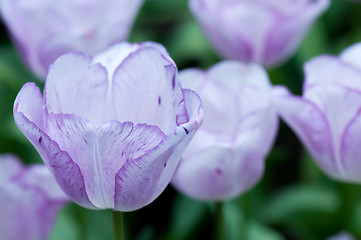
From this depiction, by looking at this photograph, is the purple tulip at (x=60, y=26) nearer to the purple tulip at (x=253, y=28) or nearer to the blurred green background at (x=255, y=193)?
the purple tulip at (x=253, y=28)

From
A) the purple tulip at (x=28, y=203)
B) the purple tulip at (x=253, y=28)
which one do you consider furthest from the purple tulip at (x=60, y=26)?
the purple tulip at (x=28, y=203)

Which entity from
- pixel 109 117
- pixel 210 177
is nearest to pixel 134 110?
pixel 109 117

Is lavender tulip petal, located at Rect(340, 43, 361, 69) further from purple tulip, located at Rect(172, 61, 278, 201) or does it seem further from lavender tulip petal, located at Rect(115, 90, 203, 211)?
lavender tulip petal, located at Rect(115, 90, 203, 211)

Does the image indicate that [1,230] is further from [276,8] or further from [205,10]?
[276,8]

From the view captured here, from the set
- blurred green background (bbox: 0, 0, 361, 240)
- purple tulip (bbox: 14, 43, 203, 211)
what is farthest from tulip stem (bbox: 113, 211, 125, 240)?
blurred green background (bbox: 0, 0, 361, 240)

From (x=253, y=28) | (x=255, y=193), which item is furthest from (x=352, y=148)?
(x=255, y=193)
